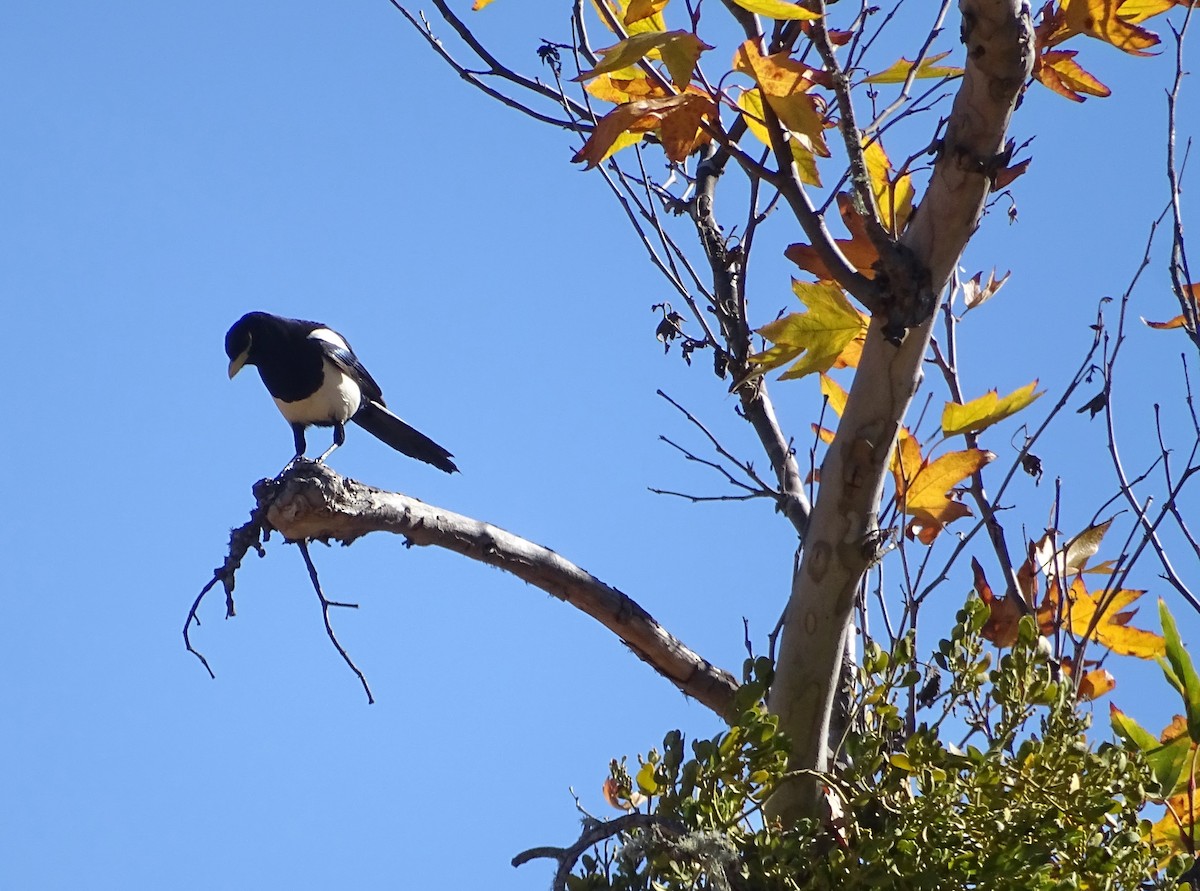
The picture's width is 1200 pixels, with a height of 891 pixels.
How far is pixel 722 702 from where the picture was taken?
5.87ft

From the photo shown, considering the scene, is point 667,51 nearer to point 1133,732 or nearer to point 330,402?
point 1133,732

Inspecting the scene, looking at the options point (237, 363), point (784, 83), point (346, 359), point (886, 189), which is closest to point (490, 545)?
point (886, 189)

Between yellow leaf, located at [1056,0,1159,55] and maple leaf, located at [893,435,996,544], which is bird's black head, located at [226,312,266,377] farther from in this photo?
yellow leaf, located at [1056,0,1159,55]

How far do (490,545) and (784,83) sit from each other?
3.05 ft

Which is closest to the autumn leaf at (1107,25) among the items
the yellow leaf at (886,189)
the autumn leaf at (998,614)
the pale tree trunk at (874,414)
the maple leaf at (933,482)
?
the pale tree trunk at (874,414)

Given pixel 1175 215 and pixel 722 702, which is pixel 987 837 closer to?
pixel 722 702

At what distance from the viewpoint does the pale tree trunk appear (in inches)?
42.1

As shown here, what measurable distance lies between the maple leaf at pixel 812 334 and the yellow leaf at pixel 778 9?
0.98 feet

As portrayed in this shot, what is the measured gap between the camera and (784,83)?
1051 mm

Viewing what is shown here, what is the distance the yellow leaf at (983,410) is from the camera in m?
1.18

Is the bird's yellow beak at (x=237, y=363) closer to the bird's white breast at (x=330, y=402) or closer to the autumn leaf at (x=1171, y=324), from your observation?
the bird's white breast at (x=330, y=402)

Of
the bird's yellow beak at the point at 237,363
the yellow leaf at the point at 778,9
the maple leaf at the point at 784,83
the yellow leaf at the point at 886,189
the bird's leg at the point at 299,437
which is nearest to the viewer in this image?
the yellow leaf at the point at 778,9

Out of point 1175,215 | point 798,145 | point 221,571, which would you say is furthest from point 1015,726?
point 221,571

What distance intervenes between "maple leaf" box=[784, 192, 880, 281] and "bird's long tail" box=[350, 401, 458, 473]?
412 cm
